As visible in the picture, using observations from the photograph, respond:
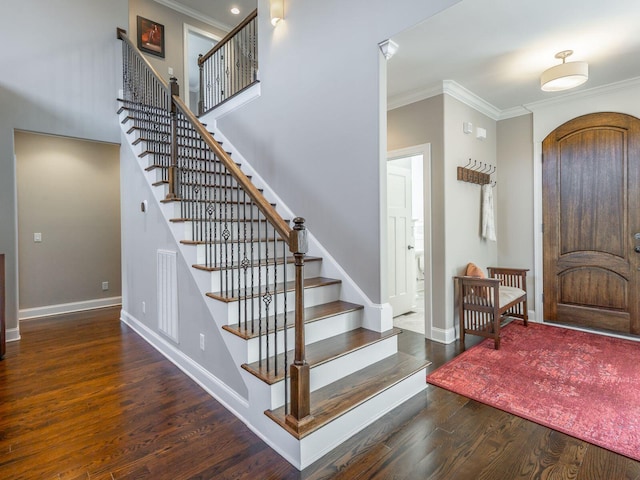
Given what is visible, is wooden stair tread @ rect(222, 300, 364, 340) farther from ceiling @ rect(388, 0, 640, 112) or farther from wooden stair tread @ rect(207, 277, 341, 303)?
ceiling @ rect(388, 0, 640, 112)

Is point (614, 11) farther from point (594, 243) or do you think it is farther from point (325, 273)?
point (325, 273)

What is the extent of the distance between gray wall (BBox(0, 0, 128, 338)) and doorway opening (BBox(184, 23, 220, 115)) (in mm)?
1151

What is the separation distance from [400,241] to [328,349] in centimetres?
263

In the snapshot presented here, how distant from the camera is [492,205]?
4250 millimetres

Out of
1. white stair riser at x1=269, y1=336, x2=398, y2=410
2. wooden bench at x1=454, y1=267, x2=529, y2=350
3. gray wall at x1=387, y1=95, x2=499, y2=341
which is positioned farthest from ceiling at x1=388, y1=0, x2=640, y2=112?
white stair riser at x1=269, y1=336, x2=398, y2=410

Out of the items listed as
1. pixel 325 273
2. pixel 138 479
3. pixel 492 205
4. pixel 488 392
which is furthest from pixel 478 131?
pixel 138 479

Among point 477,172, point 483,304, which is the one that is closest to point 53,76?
point 477,172

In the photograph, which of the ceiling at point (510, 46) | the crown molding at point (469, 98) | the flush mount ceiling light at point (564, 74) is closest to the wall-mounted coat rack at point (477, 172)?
the crown molding at point (469, 98)

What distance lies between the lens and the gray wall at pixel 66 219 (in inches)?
175

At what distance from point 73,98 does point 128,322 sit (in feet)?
9.24

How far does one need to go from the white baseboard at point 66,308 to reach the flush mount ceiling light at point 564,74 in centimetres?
610

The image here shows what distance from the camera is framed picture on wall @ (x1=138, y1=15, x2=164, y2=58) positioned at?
16.7ft

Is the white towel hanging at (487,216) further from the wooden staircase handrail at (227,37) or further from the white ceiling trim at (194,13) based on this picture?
the white ceiling trim at (194,13)

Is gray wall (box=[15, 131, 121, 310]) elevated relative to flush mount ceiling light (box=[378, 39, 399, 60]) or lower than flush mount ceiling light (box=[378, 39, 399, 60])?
lower
